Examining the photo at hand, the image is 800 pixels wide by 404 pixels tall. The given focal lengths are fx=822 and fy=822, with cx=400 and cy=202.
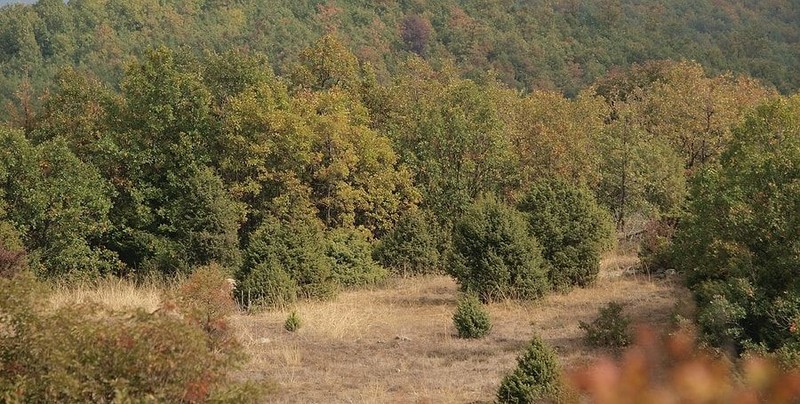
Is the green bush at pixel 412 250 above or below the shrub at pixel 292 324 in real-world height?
below

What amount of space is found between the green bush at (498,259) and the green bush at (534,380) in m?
9.68

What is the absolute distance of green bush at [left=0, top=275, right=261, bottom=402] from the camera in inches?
254

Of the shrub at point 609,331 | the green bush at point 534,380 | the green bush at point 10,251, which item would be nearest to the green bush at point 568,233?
the shrub at point 609,331

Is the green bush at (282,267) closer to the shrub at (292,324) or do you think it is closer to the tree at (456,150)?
the shrub at (292,324)

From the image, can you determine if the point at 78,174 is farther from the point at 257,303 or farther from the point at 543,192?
the point at 543,192

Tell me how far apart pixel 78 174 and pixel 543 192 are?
43.4 feet

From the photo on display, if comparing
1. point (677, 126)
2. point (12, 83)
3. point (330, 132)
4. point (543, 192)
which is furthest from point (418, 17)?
point (543, 192)

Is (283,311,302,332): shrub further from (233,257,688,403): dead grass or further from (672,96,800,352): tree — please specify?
(672,96,800,352): tree

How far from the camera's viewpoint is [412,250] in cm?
2620

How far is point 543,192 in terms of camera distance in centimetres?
2195

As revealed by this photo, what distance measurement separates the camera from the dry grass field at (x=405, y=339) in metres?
11.6

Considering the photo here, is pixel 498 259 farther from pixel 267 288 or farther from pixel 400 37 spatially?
pixel 400 37

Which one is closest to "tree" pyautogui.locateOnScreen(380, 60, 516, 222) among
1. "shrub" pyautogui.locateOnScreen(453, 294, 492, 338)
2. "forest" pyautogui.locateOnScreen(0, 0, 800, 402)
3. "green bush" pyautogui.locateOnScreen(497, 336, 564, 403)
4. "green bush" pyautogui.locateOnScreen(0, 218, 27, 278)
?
"forest" pyautogui.locateOnScreen(0, 0, 800, 402)

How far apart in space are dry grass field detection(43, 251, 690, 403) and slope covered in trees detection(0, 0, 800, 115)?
51244 millimetres
